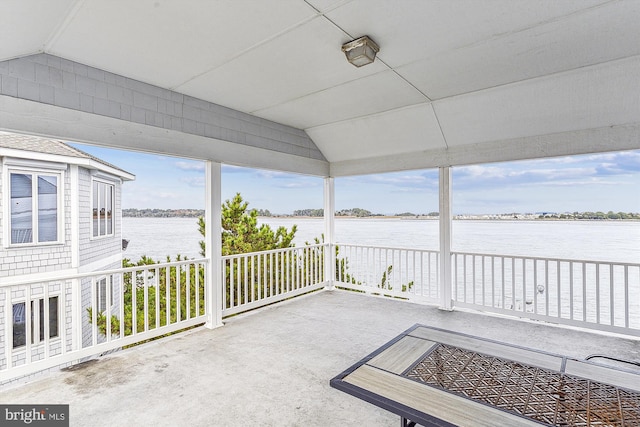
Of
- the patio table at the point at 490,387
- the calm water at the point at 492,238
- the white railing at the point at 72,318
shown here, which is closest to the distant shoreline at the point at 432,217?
the calm water at the point at 492,238

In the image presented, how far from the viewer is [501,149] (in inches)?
179

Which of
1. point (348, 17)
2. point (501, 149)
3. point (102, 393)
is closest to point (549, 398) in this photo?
point (348, 17)

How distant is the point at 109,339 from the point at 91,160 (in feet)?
7.14

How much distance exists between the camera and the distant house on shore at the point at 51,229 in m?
3.29

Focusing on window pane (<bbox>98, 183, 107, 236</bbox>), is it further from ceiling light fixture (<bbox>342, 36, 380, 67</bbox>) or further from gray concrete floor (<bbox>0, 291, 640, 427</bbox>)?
ceiling light fixture (<bbox>342, 36, 380, 67</bbox>)

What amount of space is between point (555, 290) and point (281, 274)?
13.7ft

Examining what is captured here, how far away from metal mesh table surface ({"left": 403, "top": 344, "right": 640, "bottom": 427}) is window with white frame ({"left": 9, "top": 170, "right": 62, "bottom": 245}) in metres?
4.10

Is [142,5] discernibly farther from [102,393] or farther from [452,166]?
[452,166]

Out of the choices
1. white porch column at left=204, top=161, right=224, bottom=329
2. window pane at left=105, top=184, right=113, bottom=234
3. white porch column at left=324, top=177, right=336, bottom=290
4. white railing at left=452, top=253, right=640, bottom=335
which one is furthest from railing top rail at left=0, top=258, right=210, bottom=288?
white railing at left=452, top=253, right=640, bottom=335

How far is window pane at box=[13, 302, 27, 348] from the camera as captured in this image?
3539 mm

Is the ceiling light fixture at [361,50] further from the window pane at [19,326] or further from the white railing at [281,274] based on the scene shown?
the window pane at [19,326]

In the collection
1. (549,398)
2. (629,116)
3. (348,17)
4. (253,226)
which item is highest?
(348,17)

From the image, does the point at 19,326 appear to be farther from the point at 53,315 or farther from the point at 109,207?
the point at 109,207

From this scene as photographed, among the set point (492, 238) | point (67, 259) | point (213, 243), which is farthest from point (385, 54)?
point (67, 259)
